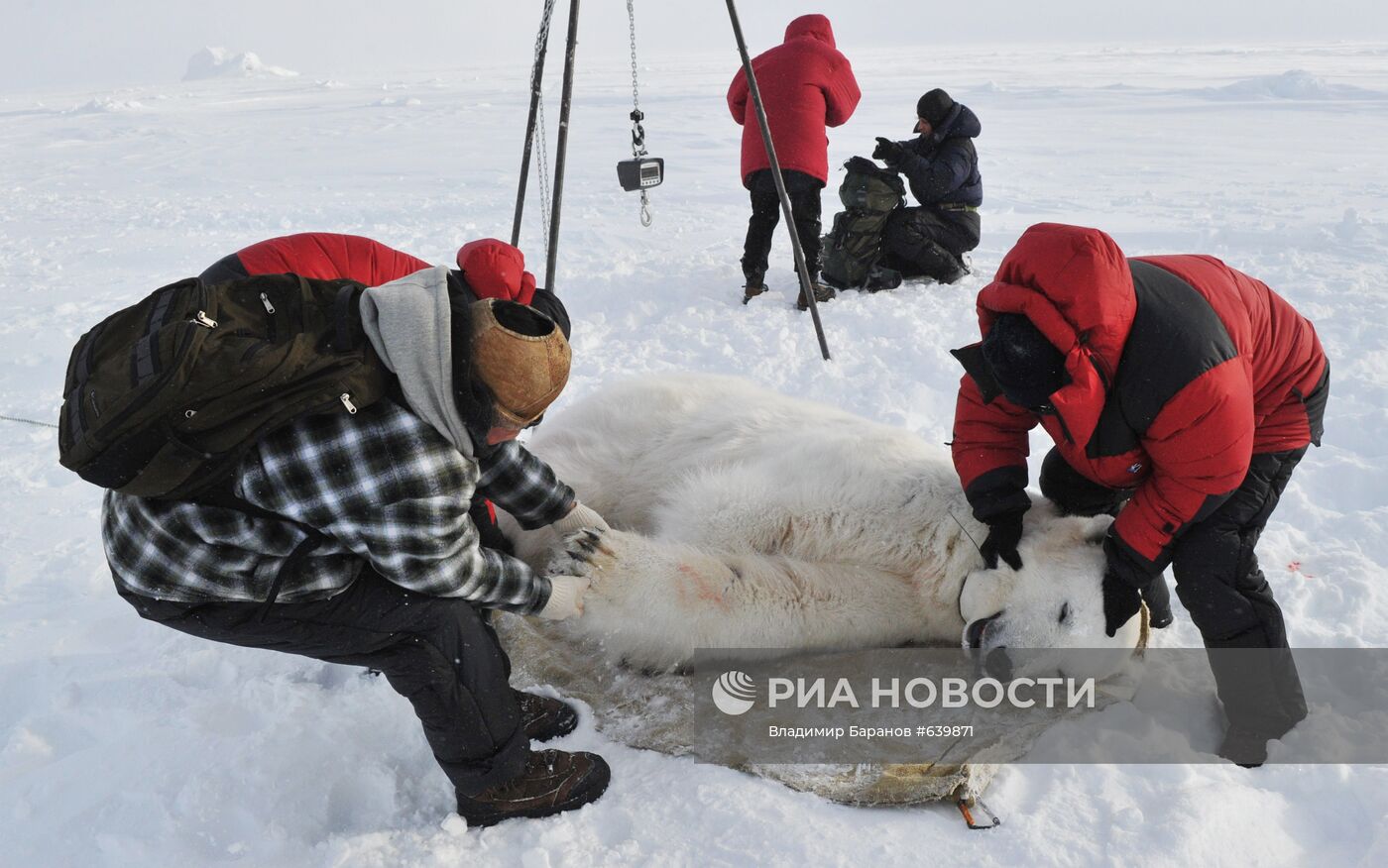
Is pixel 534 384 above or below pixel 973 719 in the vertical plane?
above

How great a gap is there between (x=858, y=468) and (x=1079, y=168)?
1262cm

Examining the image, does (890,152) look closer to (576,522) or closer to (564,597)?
(576,522)

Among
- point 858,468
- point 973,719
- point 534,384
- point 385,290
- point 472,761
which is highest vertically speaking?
point 385,290

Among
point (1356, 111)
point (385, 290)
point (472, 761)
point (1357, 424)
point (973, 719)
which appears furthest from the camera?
point (1356, 111)

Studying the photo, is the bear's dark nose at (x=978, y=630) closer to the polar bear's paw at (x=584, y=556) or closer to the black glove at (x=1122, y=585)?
the black glove at (x=1122, y=585)

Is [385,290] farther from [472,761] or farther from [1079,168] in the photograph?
[1079,168]

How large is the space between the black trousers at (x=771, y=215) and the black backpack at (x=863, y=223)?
14.1 inches

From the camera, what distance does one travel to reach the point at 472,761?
2236mm

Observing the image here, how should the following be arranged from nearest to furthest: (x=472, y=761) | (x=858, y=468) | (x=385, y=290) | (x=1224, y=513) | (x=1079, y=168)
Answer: (x=385, y=290), (x=472, y=761), (x=1224, y=513), (x=858, y=468), (x=1079, y=168)

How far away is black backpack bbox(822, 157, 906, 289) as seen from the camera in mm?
7262

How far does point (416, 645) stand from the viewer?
2.13 meters

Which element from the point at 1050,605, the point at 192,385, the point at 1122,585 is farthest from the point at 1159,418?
the point at 192,385

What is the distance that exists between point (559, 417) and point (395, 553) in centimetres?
194

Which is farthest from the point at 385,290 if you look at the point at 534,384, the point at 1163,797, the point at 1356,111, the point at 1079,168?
the point at 1356,111
